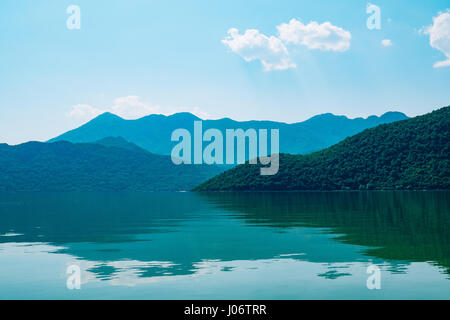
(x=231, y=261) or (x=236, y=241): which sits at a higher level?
(x=236, y=241)

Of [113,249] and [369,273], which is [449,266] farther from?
[113,249]

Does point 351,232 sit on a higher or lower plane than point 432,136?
lower

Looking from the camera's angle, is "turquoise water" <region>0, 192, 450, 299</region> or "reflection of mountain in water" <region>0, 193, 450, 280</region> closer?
"turquoise water" <region>0, 192, 450, 299</region>

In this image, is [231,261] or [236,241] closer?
[231,261]

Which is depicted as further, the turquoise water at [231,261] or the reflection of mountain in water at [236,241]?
the reflection of mountain in water at [236,241]

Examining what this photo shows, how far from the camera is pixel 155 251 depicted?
35.7 meters

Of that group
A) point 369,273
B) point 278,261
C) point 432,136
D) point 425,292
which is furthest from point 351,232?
Result: point 432,136

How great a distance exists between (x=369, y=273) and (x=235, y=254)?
33.4 ft

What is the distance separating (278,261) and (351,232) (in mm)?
16794

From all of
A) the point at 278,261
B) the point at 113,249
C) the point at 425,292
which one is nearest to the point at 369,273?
the point at 425,292

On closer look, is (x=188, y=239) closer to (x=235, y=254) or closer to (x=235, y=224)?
(x=235, y=254)
